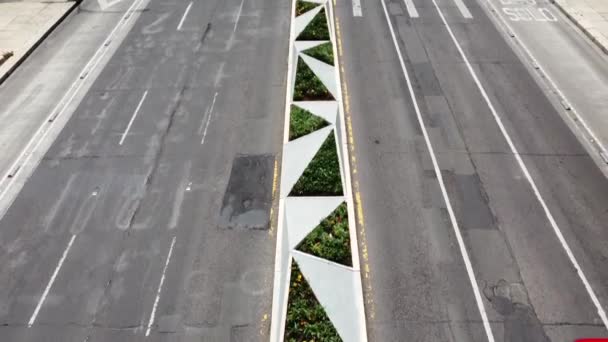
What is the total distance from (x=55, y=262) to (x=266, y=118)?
10.4 m

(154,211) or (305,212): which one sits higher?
(305,212)

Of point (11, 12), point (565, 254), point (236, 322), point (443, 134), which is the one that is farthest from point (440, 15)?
point (11, 12)

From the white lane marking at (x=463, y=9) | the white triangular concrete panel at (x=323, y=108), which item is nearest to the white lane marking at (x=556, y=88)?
the white lane marking at (x=463, y=9)

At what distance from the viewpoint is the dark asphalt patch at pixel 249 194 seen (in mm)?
16156

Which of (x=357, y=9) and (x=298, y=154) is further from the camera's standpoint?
(x=357, y=9)

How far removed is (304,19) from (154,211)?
50.1 ft

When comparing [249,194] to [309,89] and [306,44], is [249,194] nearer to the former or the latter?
[309,89]

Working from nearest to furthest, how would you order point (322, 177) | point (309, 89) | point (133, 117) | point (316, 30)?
point (322, 177) → point (309, 89) → point (133, 117) → point (316, 30)

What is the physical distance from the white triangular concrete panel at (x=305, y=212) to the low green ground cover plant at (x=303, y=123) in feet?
12.2

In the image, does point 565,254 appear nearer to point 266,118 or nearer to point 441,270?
point 441,270

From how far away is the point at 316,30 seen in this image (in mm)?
24781

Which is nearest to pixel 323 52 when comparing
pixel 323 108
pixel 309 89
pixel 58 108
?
pixel 309 89

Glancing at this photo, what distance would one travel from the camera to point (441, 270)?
14.5 meters

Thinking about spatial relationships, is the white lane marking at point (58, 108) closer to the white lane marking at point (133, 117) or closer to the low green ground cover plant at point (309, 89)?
the white lane marking at point (133, 117)
